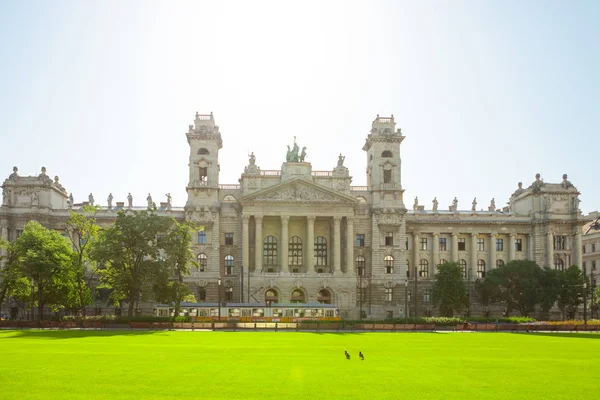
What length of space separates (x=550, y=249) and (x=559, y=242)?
10.2 feet

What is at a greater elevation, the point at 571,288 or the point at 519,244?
the point at 519,244

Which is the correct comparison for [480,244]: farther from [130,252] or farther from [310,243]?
[130,252]

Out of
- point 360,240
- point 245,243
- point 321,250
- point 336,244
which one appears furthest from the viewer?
point 321,250

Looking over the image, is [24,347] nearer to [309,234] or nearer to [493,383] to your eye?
[493,383]

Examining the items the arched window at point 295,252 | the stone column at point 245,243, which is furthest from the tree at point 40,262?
the arched window at point 295,252

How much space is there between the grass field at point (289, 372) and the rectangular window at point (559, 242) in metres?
71.0

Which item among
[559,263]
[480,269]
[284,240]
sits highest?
[284,240]

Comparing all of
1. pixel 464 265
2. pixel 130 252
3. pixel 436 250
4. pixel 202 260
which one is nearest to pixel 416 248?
pixel 436 250

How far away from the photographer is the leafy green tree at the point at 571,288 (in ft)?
306

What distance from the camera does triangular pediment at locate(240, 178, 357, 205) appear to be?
97.2 meters

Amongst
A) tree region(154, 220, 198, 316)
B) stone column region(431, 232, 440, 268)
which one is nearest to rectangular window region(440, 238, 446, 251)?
stone column region(431, 232, 440, 268)

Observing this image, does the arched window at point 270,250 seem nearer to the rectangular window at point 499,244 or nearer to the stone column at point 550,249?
the rectangular window at point 499,244

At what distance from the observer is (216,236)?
9881cm

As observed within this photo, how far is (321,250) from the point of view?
102000 mm
